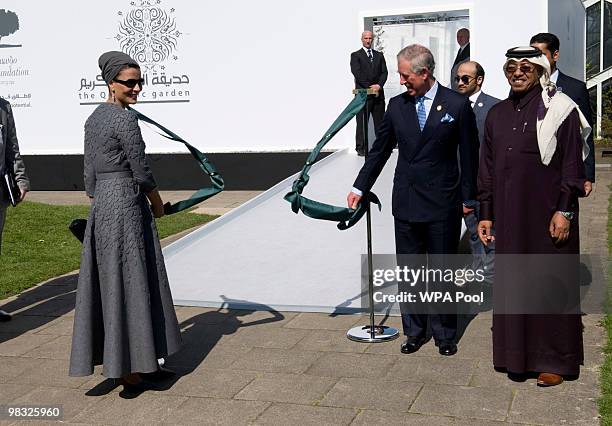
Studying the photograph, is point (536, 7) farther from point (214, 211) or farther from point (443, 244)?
point (443, 244)

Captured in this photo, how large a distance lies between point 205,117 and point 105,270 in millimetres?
10727

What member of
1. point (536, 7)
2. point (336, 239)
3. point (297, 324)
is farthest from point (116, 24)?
point (297, 324)

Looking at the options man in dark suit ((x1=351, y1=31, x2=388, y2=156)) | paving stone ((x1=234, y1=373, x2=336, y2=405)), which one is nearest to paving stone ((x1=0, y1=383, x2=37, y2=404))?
paving stone ((x1=234, y1=373, x2=336, y2=405))

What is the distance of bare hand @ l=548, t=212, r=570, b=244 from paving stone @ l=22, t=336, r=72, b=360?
327 cm

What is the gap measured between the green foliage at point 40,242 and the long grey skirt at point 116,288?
3.30m

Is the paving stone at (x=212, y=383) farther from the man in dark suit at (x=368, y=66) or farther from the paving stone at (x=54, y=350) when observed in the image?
the man in dark suit at (x=368, y=66)

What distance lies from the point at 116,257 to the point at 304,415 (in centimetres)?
139

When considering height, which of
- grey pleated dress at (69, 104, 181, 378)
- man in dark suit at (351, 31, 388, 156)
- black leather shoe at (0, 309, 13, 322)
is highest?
man in dark suit at (351, 31, 388, 156)

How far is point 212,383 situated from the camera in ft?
16.8

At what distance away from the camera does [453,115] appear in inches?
213

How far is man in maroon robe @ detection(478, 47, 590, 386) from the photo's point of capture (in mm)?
4734

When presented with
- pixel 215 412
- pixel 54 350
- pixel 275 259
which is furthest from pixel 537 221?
pixel 275 259

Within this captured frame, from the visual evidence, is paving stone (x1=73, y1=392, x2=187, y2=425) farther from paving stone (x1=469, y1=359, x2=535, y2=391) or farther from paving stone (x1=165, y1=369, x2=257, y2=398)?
paving stone (x1=469, y1=359, x2=535, y2=391)

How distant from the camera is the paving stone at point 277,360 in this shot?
210 inches
